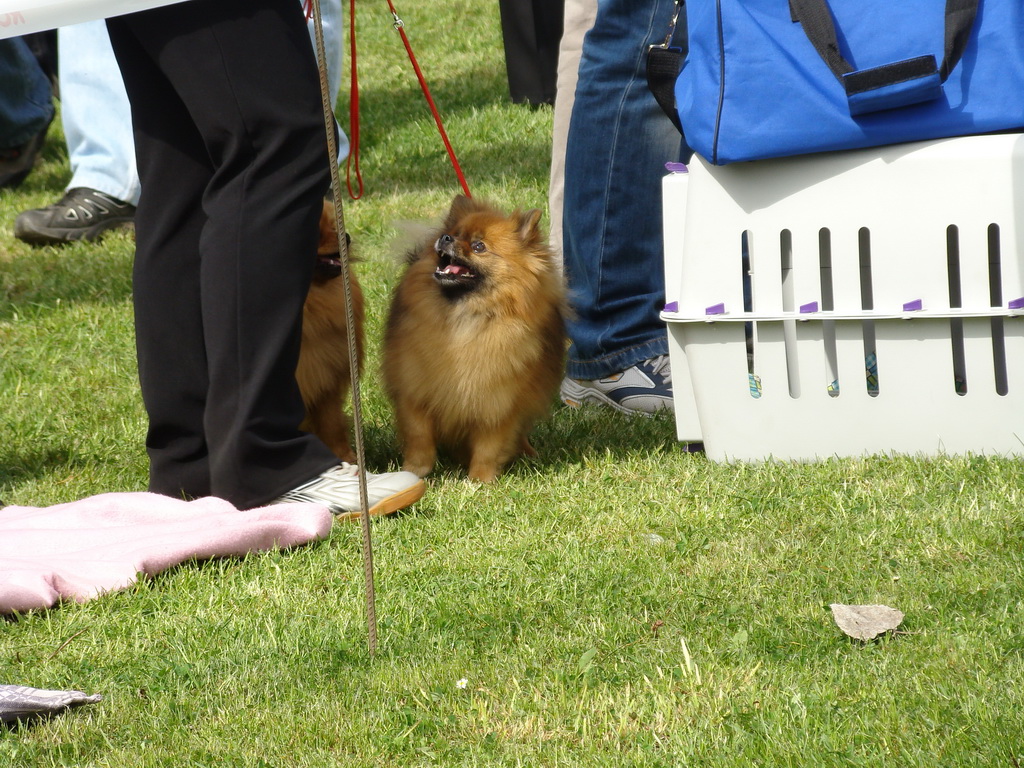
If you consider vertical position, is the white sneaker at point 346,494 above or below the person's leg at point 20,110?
below

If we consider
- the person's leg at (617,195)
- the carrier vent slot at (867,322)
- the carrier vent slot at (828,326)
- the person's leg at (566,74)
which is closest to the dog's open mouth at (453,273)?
the person's leg at (617,195)

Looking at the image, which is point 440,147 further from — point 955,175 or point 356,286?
point 955,175

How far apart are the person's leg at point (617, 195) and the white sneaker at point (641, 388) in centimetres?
1

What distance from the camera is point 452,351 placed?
3.49 metres

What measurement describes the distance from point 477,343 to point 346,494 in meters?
0.71

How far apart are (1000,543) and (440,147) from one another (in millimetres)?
5728

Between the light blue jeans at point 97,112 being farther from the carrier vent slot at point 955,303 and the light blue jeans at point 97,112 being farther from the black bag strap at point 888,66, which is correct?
the carrier vent slot at point 955,303

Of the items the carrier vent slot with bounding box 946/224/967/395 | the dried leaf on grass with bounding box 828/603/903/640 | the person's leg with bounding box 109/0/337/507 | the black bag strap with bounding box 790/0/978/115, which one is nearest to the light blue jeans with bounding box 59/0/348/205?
the person's leg with bounding box 109/0/337/507

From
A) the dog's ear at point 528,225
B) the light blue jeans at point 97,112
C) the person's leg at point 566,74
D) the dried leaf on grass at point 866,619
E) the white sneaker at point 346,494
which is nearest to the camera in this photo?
the dried leaf on grass at point 866,619

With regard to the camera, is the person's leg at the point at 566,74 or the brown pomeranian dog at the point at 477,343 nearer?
the brown pomeranian dog at the point at 477,343

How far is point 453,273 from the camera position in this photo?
347cm

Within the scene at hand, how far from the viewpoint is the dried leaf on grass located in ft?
7.39

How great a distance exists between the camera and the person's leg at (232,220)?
2.69 m

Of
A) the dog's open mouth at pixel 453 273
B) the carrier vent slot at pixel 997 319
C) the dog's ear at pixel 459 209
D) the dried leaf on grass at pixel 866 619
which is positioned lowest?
the dried leaf on grass at pixel 866 619
